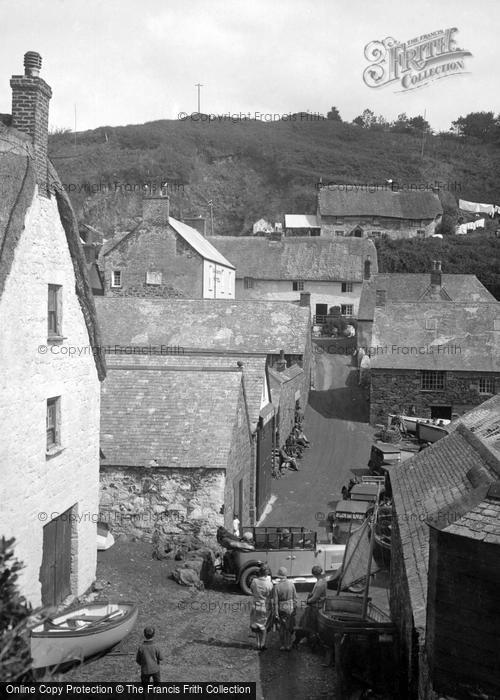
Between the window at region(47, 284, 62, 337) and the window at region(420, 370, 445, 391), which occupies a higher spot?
the window at region(47, 284, 62, 337)

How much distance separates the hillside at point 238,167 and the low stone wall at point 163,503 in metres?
78.2

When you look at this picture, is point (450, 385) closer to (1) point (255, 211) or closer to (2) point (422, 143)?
(1) point (255, 211)

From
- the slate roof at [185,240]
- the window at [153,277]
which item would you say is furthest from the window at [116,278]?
the window at [153,277]

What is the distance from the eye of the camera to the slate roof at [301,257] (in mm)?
65188

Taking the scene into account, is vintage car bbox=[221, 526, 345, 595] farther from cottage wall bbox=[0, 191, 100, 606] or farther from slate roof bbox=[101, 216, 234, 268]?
slate roof bbox=[101, 216, 234, 268]

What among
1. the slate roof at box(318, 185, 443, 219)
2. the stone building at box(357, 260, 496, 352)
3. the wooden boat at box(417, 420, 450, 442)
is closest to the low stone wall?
the wooden boat at box(417, 420, 450, 442)

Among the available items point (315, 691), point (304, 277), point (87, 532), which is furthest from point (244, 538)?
point (304, 277)

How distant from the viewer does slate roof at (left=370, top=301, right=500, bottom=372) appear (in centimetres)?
3828

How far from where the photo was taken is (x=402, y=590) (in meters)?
12.4

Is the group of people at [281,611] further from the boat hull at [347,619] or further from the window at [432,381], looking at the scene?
the window at [432,381]

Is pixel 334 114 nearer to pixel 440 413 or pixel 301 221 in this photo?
pixel 301 221

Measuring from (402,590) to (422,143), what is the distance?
132287 mm

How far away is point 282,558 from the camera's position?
Answer: 58.2ft

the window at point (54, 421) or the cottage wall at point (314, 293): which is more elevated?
the cottage wall at point (314, 293)
